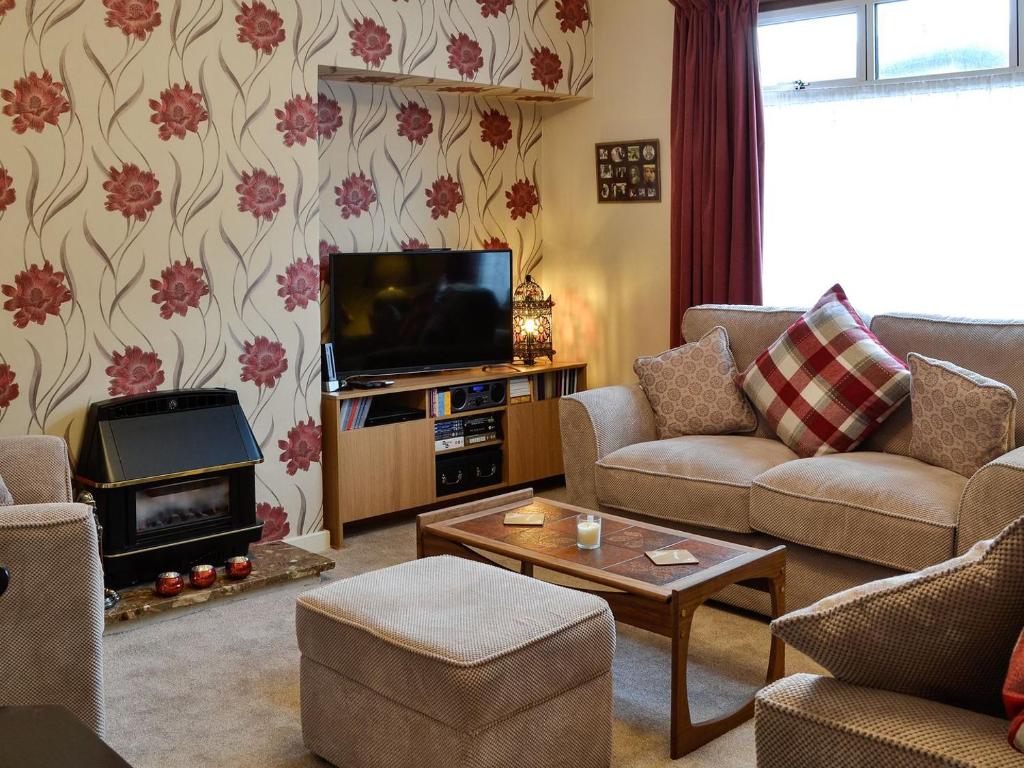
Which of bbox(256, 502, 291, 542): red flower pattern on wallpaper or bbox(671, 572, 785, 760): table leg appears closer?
bbox(671, 572, 785, 760): table leg

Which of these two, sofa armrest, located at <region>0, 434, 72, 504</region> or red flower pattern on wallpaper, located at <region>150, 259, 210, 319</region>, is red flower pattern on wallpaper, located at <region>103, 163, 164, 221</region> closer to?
red flower pattern on wallpaper, located at <region>150, 259, 210, 319</region>

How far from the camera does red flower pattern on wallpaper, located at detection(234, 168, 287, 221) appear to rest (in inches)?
165

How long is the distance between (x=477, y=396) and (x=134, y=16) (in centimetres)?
213

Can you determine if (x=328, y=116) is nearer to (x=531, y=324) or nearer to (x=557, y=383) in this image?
(x=531, y=324)

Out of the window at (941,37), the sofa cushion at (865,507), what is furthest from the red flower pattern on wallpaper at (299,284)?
the window at (941,37)

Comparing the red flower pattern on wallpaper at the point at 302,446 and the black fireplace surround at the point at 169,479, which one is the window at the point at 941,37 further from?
the black fireplace surround at the point at 169,479

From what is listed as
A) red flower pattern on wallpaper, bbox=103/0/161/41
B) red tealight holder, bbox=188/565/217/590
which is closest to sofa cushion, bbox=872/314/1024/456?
red tealight holder, bbox=188/565/217/590

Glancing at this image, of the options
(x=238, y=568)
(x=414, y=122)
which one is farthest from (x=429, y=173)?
(x=238, y=568)

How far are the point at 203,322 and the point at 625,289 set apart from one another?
7.07ft

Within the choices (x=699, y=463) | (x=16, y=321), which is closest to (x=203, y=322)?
(x=16, y=321)

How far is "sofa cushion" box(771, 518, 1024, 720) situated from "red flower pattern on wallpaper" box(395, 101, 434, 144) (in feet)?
12.9

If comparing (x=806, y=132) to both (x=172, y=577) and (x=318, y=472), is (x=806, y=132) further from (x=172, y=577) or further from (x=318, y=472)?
(x=172, y=577)

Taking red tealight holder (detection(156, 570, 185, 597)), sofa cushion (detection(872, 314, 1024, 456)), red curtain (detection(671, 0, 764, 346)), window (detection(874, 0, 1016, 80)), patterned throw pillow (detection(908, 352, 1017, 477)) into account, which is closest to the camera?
patterned throw pillow (detection(908, 352, 1017, 477))

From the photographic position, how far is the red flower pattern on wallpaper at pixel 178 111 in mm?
3971
